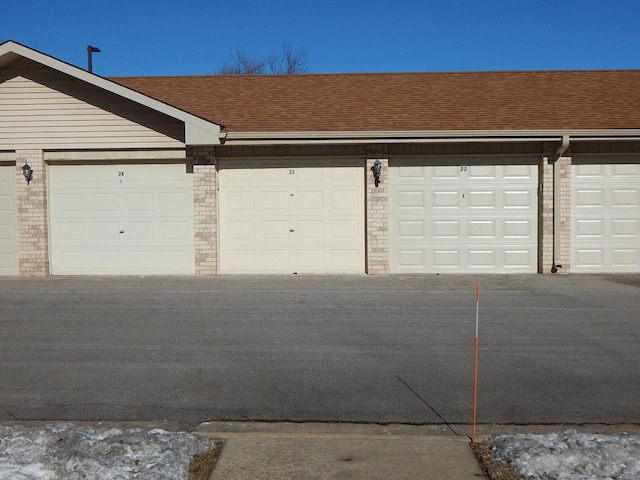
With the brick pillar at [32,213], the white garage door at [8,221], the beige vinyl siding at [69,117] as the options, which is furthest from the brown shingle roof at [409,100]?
the white garage door at [8,221]

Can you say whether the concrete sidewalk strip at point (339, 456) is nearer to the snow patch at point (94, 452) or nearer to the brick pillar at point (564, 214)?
the snow patch at point (94, 452)

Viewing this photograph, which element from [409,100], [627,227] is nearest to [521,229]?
[627,227]

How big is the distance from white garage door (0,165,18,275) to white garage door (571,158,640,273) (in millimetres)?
12589

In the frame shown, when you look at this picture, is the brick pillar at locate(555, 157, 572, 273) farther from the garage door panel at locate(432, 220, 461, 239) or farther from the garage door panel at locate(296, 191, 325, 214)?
the garage door panel at locate(296, 191, 325, 214)

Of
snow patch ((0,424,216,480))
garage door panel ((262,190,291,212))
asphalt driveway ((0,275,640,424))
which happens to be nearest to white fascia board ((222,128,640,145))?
garage door panel ((262,190,291,212))

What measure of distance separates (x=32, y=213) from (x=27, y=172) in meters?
0.92

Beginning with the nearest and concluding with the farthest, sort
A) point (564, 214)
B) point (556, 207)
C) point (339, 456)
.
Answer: point (339, 456) < point (556, 207) < point (564, 214)

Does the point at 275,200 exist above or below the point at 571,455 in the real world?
above

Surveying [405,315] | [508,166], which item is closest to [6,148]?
[405,315]

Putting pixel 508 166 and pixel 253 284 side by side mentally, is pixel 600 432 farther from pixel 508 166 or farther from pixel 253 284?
pixel 508 166

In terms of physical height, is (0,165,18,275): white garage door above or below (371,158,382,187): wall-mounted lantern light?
below

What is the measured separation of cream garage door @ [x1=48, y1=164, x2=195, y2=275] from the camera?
52.5ft

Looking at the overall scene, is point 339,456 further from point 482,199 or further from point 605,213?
point 605,213

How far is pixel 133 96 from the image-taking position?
15.1 metres
